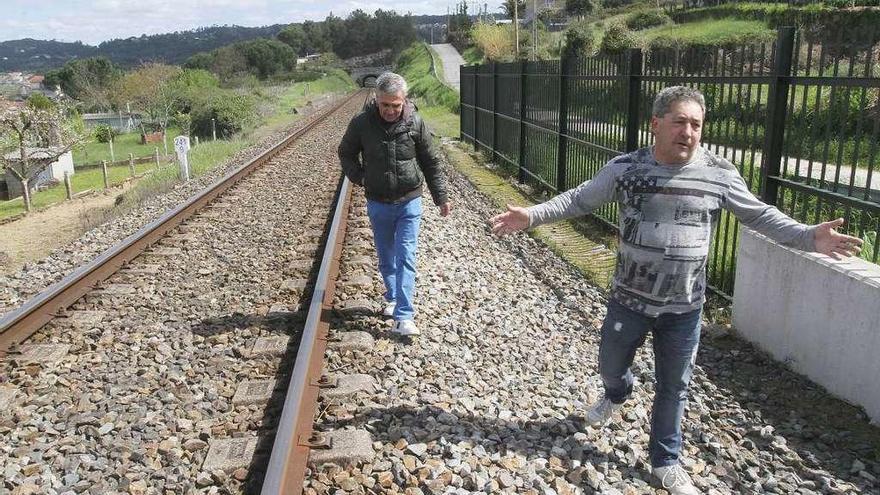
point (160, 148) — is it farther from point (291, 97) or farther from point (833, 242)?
point (833, 242)

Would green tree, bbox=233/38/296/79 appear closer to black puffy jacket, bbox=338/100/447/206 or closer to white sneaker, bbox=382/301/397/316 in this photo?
black puffy jacket, bbox=338/100/447/206

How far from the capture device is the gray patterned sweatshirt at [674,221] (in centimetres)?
314

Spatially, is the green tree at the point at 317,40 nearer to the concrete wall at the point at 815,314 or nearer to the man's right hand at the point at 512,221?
the concrete wall at the point at 815,314

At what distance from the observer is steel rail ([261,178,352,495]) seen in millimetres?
3105

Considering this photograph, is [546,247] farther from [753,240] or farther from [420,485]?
[420,485]

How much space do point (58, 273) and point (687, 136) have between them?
262 inches

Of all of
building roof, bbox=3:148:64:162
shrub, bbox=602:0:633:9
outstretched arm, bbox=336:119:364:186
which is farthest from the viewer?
shrub, bbox=602:0:633:9

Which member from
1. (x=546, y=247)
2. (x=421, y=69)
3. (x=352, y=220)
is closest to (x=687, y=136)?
(x=546, y=247)

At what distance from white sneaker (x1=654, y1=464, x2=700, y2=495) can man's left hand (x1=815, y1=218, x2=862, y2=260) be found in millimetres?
1230

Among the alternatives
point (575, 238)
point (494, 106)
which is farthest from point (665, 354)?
point (494, 106)

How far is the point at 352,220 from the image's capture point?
8508 millimetres

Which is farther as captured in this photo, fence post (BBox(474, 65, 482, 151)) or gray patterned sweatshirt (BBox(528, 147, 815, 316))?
fence post (BBox(474, 65, 482, 151))

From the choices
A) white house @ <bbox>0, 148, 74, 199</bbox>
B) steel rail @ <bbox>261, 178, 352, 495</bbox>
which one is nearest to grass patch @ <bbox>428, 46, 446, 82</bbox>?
white house @ <bbox>0, 148, 74, 199</bbox>

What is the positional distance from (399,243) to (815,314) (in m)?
2.88
